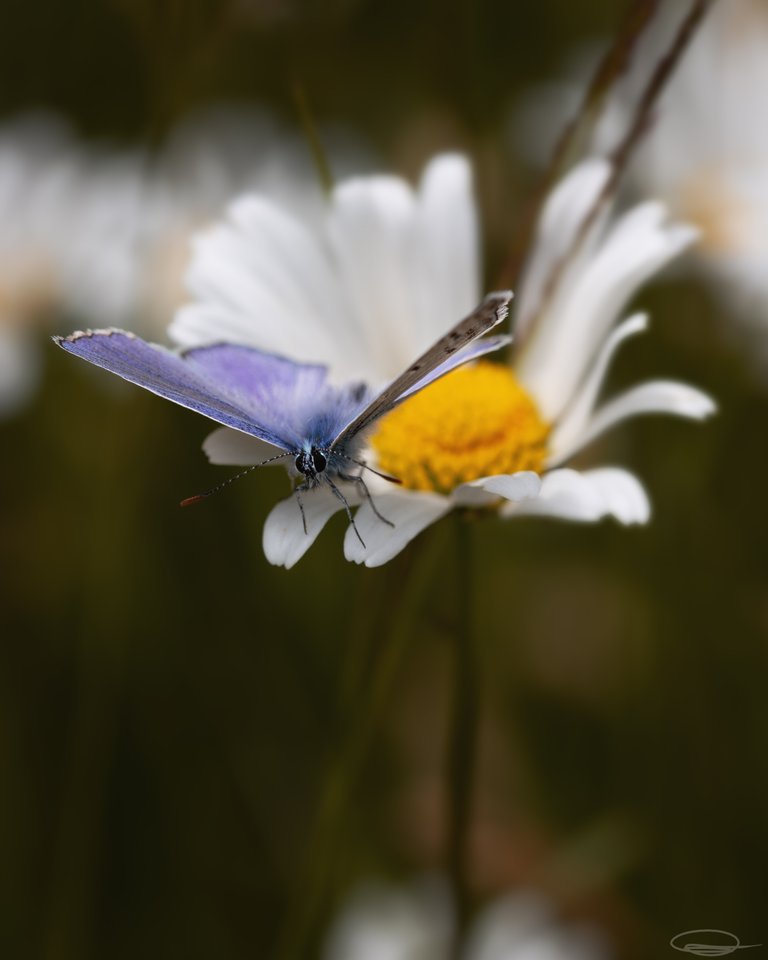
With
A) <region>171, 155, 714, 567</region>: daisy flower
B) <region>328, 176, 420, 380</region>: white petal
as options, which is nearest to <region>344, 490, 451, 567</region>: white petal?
<region>171, 155, 714, 567</region>: daisy flower

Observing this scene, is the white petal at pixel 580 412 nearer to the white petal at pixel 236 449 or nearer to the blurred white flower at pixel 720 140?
the white petal at pixel 236 449

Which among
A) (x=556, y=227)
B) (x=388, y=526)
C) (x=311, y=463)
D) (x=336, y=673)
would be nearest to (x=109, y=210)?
(x=336, y=673)

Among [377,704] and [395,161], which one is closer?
[377,704]

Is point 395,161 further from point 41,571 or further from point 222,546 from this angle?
point 41,571

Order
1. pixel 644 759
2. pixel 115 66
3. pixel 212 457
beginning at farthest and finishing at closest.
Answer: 1. pixel 115 66
2. pixel 644 759
3. pixel 212 457

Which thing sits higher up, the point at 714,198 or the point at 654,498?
the point at 714,198

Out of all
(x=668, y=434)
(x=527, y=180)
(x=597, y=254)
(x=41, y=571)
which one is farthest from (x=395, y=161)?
(x=597, y=254)
